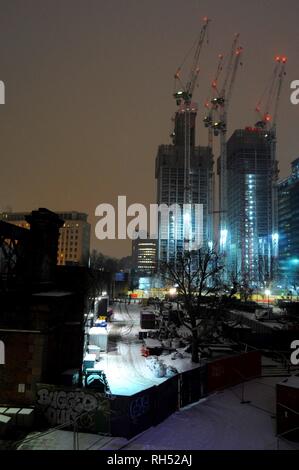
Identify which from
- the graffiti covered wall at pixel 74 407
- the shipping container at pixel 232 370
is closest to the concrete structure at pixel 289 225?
the shipping container at pixel 232 370

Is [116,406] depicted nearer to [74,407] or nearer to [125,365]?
[74,407]

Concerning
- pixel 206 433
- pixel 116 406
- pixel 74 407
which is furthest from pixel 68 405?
pixel 206 433

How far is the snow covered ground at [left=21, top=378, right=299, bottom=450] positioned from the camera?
13.1 metres

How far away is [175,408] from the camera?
16719mm

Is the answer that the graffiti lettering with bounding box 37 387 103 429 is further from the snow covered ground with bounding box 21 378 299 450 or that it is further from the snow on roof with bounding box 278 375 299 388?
the snow on roof with bounding box 278 375 299 388

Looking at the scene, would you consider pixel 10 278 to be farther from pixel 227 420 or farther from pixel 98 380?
pixel 227 420

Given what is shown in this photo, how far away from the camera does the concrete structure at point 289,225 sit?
160 m

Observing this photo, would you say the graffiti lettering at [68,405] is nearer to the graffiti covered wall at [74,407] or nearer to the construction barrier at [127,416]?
the graffiti covered wall at [74,407]

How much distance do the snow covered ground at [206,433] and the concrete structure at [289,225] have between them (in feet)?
461

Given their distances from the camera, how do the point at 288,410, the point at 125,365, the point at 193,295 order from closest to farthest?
1. the point at 288,410
2. the point at 125,365
3. the point at 193,295

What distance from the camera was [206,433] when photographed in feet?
47.3

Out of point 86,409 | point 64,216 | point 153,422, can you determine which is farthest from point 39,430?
point 64,216

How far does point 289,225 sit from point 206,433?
17049cm

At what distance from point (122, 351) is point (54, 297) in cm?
1586
